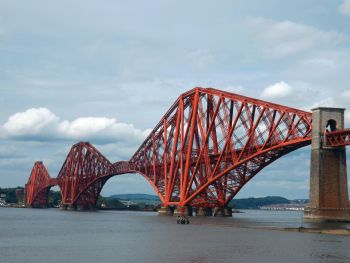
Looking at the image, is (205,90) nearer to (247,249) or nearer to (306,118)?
(306,118)

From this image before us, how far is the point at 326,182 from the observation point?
8775 cm

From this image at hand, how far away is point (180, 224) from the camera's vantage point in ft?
332

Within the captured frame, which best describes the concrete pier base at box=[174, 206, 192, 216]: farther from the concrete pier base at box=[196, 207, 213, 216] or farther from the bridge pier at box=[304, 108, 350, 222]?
the bridge pier at box=[304, 108, 350, 222]

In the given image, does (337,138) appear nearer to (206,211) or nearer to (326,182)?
(326,182)

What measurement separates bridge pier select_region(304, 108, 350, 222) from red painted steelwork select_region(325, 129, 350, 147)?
2.03 ft

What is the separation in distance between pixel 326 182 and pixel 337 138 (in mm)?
6266

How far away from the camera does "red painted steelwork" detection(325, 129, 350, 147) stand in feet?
280

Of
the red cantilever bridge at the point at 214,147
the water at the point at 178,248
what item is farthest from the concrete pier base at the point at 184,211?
the water at the point at 178,248

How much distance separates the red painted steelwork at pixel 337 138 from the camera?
8548 centimetres

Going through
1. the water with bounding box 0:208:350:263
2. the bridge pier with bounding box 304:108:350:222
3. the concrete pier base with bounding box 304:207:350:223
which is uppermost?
the bridge pier with bounding box 304:108:350:222

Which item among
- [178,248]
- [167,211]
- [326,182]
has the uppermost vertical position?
[326,182]

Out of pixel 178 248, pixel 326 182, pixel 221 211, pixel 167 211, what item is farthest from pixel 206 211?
pixel 178 248

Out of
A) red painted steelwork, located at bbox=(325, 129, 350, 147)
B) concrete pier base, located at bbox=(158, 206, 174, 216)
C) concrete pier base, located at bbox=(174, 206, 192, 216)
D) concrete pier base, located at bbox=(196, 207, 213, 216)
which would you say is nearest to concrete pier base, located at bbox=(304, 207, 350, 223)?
red painted steelwork, located at bbox=(325, 129, 350, 147)

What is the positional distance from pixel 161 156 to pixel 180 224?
160 feet
